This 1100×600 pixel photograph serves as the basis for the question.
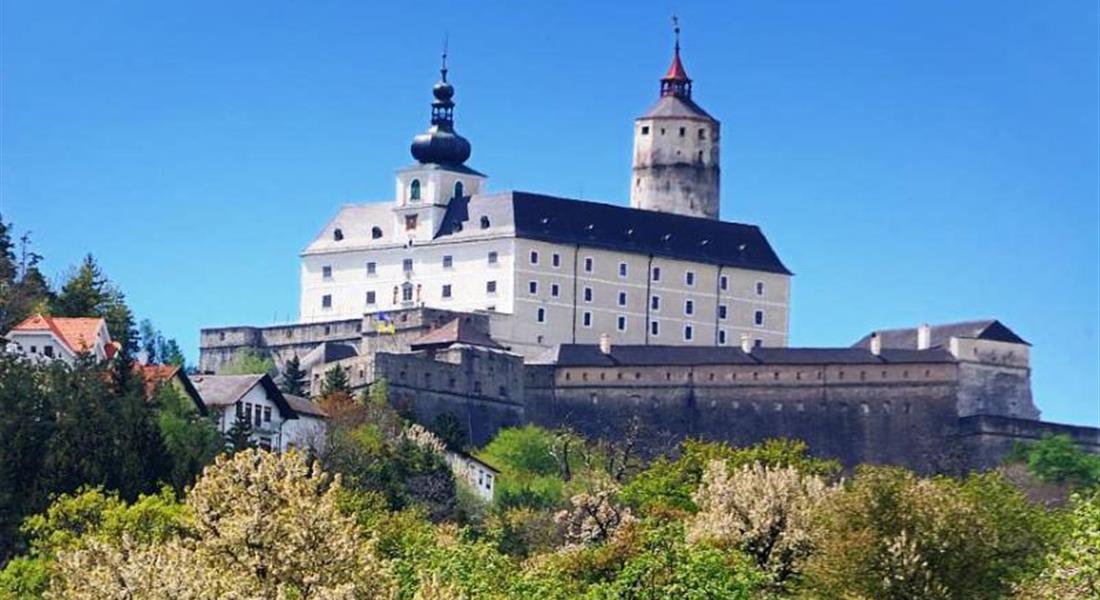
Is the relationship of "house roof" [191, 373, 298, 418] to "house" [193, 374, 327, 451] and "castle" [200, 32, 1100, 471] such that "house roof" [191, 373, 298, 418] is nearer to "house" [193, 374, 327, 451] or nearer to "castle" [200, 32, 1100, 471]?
"house" [193, 374, 327, 451]

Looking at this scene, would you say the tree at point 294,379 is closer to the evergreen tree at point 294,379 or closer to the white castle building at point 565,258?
the evergreen tree at point 294,379

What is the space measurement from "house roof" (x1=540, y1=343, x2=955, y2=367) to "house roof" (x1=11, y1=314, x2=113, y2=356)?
22.7 m

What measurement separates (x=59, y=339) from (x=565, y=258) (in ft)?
101

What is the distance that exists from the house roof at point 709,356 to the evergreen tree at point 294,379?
338 inches

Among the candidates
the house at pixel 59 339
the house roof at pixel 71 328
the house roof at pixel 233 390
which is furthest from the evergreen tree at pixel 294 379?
the house at pixel 59 339

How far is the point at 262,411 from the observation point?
99.1 meters

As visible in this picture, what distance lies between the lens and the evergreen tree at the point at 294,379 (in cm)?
11225

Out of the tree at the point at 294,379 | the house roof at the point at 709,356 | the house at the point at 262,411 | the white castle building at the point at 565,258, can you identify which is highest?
the white castle building at the point at 565,258

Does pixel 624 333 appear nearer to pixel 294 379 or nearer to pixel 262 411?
pixel 294 379

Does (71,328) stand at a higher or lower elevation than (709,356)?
lower

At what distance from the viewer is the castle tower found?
424 feet

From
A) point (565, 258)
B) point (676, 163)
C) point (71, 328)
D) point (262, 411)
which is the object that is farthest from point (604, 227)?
point (71, 328)

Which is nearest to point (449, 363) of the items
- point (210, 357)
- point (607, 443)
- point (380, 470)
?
point (607, 443)

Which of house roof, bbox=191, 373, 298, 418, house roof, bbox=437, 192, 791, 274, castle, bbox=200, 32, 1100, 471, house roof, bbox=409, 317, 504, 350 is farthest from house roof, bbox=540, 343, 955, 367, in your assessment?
house roof, bbox=191, 373, 298, 418
